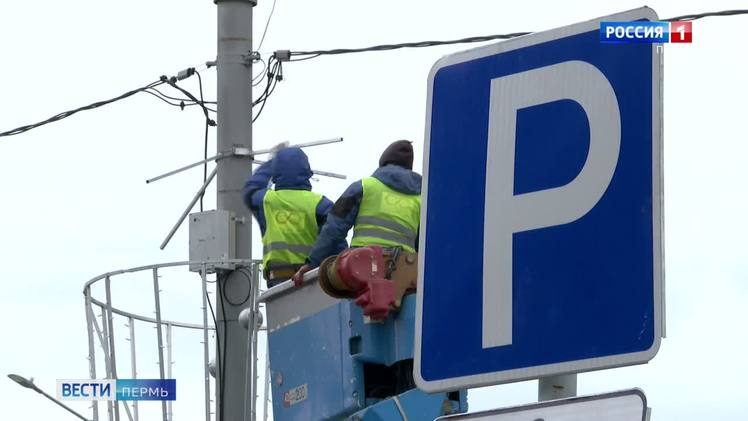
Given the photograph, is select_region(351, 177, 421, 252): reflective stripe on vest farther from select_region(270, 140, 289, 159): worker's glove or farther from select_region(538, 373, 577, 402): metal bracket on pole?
select_region(538, 373, 577, 402): metal bracket on pole

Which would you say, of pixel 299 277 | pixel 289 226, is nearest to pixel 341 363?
pixel 299 277

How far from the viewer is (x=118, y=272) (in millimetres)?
10914

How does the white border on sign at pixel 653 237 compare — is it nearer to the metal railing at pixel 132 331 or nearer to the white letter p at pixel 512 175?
the white letter p at pixel 512 175

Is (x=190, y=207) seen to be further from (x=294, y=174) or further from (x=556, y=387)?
(x=556, y=387)

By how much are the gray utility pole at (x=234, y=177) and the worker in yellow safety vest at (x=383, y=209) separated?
1.62 meters

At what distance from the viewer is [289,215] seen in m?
10.6

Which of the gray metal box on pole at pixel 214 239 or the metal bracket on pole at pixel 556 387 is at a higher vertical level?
the gray metal box on pole at pixel 214 239

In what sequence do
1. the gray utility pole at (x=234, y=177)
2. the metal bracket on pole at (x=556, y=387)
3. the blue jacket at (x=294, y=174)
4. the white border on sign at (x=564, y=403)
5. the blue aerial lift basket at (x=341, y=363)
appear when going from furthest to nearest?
the gray utility pole at (x=234, y=177) < the blue jacket at (x=294, y=174) < the blue aerial lift basket at (x=341, y=363) < the metal bracket on pole at (x=556, y=387) < the white border on sign at (x=564, y=403)

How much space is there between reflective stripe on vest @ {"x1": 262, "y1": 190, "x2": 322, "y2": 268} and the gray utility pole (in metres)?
0.85

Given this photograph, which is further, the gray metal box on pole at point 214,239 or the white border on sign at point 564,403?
the gray metal box on pole at point 214,239

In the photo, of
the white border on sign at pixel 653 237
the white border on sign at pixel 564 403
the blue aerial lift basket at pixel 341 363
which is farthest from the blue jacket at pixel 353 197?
the white border on sign at pixel 564 403

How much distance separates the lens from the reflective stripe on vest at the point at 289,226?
10500mm

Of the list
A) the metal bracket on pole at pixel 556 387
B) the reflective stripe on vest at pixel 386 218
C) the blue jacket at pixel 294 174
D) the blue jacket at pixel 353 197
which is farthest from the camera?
the blue jacket at pixel 294 174

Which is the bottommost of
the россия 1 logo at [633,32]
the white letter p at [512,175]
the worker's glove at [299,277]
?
the worker's glove at [299,277]
